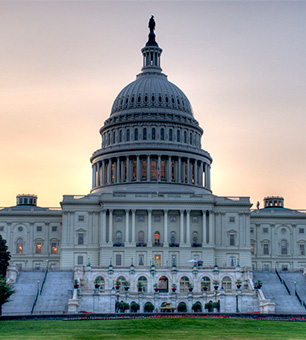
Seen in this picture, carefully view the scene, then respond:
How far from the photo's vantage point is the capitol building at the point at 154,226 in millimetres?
108688

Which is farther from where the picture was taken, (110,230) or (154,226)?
(154,226)

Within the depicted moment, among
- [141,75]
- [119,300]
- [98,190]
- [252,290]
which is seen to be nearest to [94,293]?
[119,300]

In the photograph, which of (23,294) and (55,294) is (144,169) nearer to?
(55,294)

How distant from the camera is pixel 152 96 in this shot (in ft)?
513

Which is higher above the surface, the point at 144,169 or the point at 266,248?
the point at 144,169

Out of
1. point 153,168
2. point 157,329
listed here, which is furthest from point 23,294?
point 153,168

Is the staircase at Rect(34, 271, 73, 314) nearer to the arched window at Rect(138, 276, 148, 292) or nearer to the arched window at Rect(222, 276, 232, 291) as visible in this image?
the arched window at Rect(138, 276, 148, 292)

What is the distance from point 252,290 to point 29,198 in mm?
69575

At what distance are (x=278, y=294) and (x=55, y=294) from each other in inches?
1164

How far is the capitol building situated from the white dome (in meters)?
0.24

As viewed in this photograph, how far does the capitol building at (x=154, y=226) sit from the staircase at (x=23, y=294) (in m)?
1.76

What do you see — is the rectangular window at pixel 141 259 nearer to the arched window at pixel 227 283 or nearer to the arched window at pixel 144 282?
the arched window at pixel 144 282

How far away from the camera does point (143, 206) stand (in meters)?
132

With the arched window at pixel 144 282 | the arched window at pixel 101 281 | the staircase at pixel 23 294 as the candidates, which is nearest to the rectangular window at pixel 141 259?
the arched window at pixel 144 282
